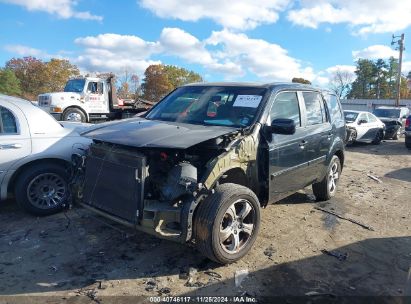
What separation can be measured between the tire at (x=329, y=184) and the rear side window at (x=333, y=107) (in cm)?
72

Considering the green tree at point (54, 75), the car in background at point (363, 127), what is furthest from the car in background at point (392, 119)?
the green tree at point (54, 75)

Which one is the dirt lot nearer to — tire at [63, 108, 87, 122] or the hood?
the hood

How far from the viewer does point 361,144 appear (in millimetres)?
17125

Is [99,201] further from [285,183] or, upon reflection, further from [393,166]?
[393,166]

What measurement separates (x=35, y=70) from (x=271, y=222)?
60.5 metres

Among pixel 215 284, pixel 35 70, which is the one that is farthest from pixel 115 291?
pixel 35 70

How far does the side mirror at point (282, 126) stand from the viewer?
460cm

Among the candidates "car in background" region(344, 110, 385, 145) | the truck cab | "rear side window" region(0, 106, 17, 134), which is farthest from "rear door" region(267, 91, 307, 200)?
the truck cab

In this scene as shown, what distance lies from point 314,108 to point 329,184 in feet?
5.01

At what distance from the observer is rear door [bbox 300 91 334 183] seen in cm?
577

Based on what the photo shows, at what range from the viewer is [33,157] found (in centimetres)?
540

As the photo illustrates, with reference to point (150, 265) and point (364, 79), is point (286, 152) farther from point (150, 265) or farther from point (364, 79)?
point (364, 79)

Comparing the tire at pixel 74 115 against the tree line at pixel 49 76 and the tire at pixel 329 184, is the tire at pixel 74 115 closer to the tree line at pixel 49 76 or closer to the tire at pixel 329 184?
the tire at pixel 329 184

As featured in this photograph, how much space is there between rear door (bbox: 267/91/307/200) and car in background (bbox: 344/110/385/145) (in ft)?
33.9
